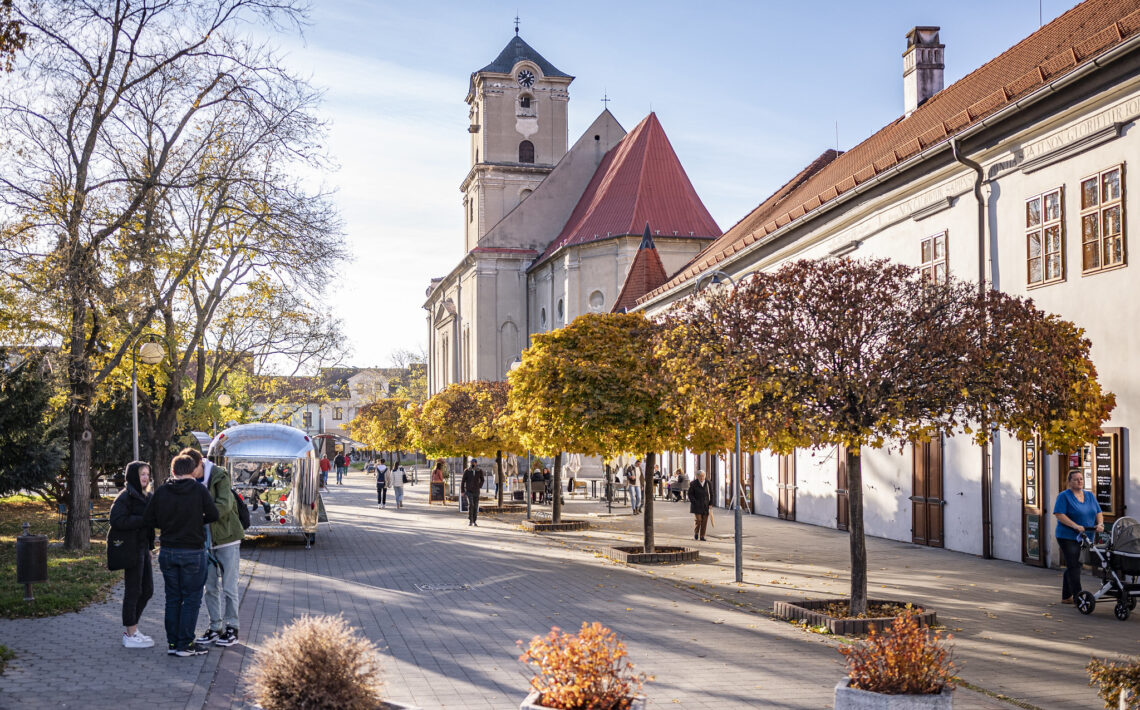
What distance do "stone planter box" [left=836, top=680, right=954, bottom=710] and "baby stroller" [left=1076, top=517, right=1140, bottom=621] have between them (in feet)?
25.5

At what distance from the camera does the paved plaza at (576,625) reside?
30.4 ft

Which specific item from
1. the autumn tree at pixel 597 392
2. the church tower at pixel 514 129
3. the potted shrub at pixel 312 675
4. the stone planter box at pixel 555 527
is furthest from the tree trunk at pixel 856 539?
the church tower at pixel 514 129

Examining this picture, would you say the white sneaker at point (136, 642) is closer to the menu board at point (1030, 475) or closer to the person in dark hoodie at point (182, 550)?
the person in dark hoodie at point (182, 550)

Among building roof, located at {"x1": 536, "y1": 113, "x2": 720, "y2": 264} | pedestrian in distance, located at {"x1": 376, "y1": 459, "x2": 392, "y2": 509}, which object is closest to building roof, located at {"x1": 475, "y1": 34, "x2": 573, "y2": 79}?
building roof, located at {"x1": 536, "y1": 113, "x2": 720, "y2": 264}

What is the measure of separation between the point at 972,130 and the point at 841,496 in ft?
35.6

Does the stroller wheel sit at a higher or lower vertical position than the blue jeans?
lower

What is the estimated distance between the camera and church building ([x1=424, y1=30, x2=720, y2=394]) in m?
62.8

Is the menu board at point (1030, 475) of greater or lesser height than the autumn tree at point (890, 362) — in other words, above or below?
below

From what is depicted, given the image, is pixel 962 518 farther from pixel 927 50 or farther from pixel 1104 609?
pixel 927 50

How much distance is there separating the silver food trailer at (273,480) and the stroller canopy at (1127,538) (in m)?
17.3

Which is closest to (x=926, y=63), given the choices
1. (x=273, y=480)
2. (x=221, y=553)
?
(x=273, y=480)

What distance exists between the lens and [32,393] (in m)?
25.3

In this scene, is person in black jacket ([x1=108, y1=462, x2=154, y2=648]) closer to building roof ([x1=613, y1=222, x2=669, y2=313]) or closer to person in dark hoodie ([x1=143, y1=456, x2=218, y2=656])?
person in dark hoodie ([x1=143, y1=456, x2=218, y2=656])

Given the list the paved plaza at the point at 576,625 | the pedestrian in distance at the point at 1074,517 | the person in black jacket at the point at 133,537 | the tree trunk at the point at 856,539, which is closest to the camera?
the paved plaza at the point at 576,625
